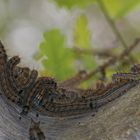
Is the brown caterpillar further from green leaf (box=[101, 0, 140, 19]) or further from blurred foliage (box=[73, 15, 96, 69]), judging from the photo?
green leaf (box=[101, 0, 140, 19])

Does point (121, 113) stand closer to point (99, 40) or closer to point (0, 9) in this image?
point (99, 40)

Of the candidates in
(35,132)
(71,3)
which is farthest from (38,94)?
(71,3)

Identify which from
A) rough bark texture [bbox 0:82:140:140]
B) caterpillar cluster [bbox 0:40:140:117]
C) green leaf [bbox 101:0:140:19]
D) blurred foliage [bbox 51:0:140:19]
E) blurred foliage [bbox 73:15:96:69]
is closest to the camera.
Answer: rough bark texture [bbox 0:82:140:140]

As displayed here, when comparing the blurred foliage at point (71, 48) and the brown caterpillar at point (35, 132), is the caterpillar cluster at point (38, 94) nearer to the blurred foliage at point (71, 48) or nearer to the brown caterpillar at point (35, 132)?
the brown caterpillar at point (35, 132)

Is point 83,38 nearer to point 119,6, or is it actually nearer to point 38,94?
point 119,6

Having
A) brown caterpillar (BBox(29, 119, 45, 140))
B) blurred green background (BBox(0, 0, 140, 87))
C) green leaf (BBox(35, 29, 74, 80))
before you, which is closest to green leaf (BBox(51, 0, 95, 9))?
blurred green background (BBox(0, 0, 140, 87))

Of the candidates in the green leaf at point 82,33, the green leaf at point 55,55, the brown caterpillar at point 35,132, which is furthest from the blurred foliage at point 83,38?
the brown caterpillar at point 35,132

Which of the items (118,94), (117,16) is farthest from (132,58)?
(118,94)
